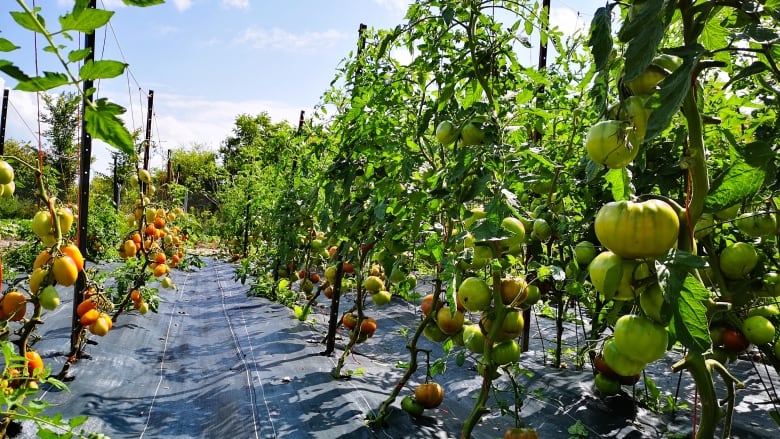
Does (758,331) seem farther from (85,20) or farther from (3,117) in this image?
(3,117)

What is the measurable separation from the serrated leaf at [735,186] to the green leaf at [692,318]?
0.44 ft

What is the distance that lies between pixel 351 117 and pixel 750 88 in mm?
2311

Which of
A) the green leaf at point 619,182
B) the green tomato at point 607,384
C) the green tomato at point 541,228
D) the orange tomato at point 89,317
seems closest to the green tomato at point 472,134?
the green tomato at point 541,228

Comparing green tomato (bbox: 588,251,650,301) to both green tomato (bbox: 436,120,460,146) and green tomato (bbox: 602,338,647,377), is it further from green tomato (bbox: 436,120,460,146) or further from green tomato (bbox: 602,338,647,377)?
green tomato (bbox: 436,120,460,146)

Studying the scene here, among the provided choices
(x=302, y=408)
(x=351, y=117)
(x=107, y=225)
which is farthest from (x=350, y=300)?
(x=107, y=225)

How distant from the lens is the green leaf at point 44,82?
516 mm

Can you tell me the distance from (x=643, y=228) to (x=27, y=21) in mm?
784

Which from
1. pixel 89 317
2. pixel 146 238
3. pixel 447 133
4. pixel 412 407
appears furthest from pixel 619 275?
pixel 146 238

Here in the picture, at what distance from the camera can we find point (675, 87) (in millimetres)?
624

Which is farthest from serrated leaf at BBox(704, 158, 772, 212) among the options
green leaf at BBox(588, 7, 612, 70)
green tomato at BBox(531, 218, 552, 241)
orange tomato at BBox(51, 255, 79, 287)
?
orange tomato at BBox(51, 255, 79, 287)

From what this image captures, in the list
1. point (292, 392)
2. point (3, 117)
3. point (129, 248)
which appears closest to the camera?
point (292, 392)

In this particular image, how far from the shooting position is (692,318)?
713 mm

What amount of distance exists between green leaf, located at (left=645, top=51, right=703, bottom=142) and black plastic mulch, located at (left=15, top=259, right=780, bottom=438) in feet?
5.58

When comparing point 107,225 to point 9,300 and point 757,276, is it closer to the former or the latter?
point 9,300
